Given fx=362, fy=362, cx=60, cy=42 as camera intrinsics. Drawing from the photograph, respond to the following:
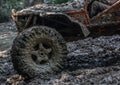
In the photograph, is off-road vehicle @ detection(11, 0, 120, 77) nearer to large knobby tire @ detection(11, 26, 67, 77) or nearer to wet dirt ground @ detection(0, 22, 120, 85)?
large knobby tire @ detection(11, 26, 67, 77)

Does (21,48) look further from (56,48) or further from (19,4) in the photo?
(19,4)

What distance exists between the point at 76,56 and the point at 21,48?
2463 millimetres

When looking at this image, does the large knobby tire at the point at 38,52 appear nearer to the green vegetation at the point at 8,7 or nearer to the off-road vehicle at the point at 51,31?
the off-road vehicle at the point at 51,31

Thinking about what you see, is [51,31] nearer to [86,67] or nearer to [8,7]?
[86,67]

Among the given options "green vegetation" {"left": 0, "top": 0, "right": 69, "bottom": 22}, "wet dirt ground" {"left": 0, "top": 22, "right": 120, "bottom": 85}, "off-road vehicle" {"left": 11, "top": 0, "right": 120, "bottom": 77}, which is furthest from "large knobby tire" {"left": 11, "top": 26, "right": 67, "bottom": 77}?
"green vegetation" {"left": 0, "top": 0, "right": 69, "bottom": 22}

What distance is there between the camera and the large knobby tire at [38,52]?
22.9 ft

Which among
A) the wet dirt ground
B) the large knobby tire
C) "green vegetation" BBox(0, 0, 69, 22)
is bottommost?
"green vegetation" BBox(0, 0, 69, 22)

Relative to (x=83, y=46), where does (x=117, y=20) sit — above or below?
above

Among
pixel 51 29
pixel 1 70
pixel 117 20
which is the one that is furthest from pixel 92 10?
pixel 1 70

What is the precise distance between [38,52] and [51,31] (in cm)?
49

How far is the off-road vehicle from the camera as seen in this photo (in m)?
7.04

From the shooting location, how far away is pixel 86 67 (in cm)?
778

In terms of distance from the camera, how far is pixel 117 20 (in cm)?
759

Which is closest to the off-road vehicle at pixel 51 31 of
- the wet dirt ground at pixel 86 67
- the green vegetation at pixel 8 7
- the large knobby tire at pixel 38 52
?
the large knobby tire at pixel 38 52
